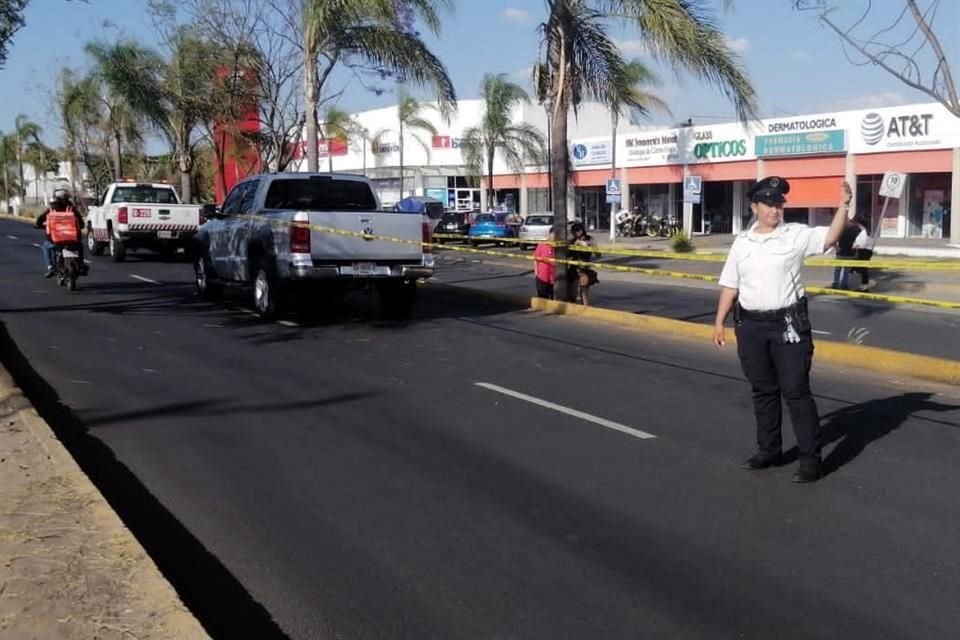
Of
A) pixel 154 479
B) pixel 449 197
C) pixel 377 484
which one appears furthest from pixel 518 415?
pixel 449 197

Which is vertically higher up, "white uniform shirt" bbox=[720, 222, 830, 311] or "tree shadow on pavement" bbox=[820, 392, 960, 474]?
"white uniform shirt" bbox=[720, 222, 830, 311]

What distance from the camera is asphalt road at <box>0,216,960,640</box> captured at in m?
4.60

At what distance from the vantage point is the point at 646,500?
614cm

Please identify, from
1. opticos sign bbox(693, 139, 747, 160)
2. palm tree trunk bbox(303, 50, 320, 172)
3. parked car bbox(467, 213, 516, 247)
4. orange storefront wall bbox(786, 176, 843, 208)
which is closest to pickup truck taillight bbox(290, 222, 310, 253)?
palm tree trunk bbox(303, 50, 320, 172)

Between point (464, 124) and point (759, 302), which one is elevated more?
point (464, 124)

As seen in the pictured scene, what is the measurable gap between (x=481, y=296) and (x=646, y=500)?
40.7ft

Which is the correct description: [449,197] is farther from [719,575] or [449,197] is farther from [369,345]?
[719,575]

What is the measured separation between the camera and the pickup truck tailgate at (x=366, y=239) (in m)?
13.7

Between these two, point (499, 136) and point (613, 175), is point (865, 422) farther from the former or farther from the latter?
point (499, 136)

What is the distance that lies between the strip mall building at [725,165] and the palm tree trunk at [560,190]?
24.9 ft

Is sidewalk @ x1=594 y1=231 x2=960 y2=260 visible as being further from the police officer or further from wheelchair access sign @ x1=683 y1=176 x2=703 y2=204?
the police officer

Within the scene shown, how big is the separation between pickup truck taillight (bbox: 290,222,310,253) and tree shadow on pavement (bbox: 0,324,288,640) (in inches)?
222

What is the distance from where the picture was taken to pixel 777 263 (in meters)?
6.38

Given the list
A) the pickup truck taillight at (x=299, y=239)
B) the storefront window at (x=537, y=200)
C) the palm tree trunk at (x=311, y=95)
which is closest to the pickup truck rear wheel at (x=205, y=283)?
the pickup truck taillight at (x=299, y=239)
